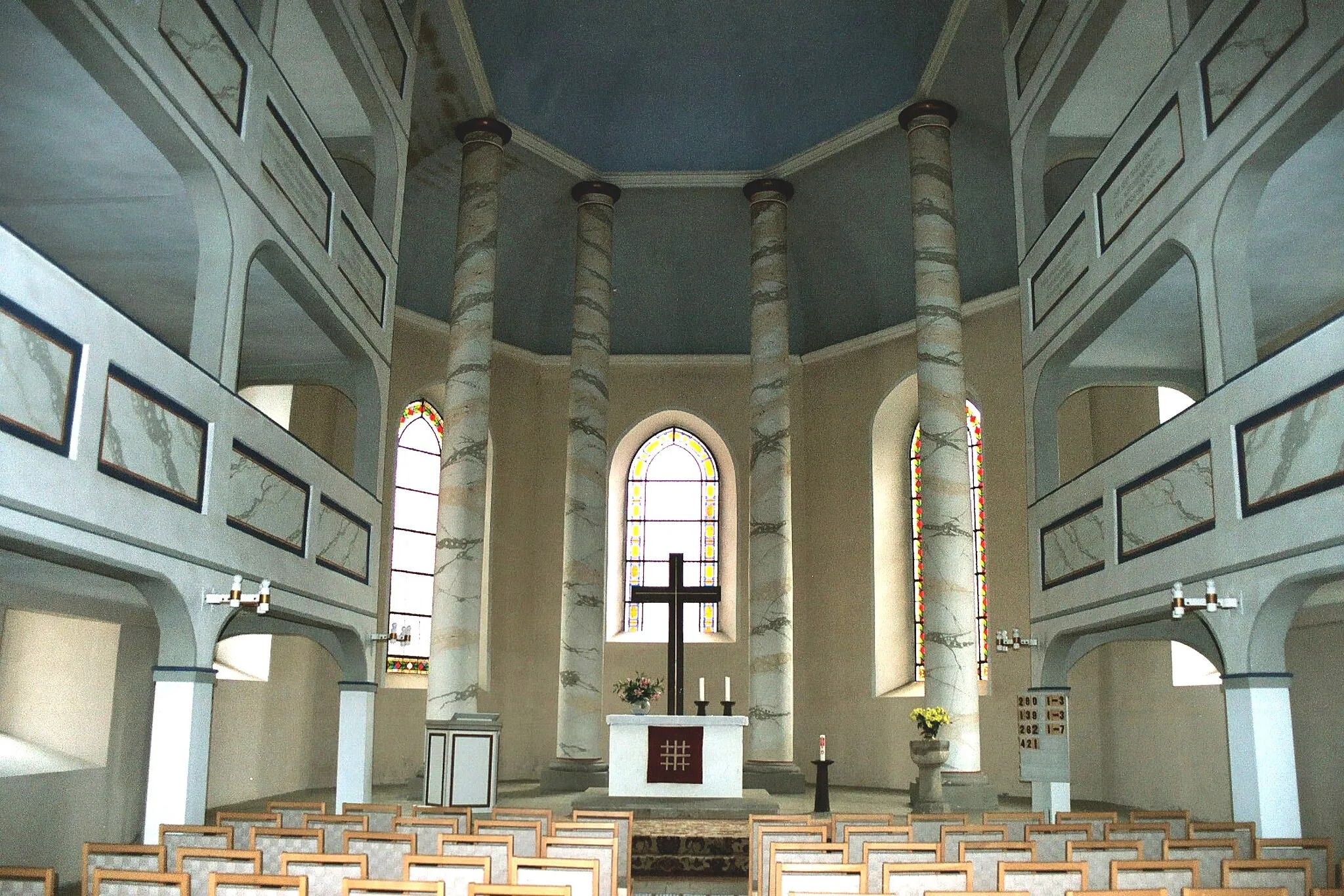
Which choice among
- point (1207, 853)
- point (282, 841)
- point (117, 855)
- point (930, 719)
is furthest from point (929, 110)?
point (117, 855)

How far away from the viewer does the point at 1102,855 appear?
25.6 feet

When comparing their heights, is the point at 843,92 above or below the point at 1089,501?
above

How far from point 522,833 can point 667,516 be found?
619 inches

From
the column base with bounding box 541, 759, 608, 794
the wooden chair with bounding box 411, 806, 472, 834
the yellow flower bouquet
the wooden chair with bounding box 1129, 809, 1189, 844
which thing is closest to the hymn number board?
the yellow flower bouquet

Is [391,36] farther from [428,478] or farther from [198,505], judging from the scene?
[428,478]

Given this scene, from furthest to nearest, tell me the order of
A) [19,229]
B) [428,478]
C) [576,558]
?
1. [428,478]
2. [576,558]
3. [19,229]

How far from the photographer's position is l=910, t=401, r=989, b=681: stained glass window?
805 inches

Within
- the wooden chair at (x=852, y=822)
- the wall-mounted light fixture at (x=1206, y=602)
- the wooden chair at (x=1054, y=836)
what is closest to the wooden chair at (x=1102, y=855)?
the wooden chair at (x=1054, y=836)

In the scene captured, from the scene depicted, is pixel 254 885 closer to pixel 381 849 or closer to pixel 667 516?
pixel 381 849

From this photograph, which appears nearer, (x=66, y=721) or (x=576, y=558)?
(x=66, y=721)

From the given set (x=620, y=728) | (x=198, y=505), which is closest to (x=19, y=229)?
(x=198, y=505)

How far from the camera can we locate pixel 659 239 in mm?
23734

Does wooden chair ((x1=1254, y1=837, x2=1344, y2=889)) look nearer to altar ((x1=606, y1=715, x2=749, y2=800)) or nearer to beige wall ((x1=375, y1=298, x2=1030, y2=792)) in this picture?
altar ((x1=606, y1=715, x2=749, y2=800))

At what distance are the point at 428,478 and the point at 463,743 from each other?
307 inches
